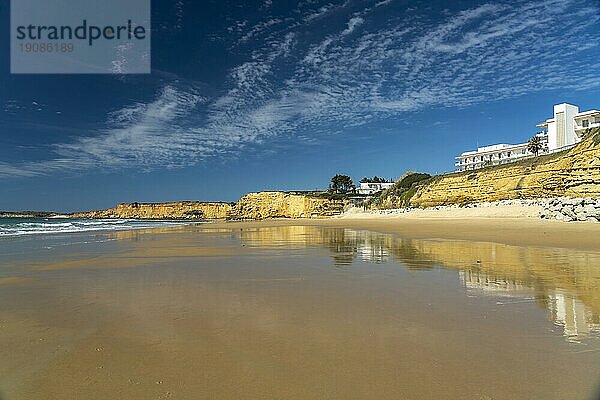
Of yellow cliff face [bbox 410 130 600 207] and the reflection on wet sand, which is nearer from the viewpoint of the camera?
the reflection on wet sand

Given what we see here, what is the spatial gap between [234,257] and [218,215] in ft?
301

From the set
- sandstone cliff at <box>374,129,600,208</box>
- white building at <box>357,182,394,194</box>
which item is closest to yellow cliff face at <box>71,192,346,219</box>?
white building at <box>357,182,394,194</box>

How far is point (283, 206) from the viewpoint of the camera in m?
72.0

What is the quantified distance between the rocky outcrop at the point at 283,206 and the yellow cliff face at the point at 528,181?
25929 mm

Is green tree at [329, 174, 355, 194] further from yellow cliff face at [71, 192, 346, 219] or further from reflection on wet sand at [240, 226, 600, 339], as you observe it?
reflection on wet sand at [240, 226, 600, 339]

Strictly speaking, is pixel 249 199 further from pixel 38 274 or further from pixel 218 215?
pixel 38 274

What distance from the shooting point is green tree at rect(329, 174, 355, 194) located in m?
73.8

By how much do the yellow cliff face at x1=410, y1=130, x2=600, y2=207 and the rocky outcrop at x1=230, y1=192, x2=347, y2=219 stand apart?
2593 centimetres

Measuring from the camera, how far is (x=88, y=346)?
316 cm

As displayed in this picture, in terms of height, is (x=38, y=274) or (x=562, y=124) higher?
(x=562, y=124)

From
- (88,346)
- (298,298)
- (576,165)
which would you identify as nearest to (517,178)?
(576,165)

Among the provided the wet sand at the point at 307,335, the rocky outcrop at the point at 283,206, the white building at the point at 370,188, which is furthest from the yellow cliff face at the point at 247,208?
the wet sand at the point at 307,335

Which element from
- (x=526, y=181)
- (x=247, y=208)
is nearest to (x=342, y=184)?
(x=247, y=208)

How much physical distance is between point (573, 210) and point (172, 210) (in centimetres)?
10252
